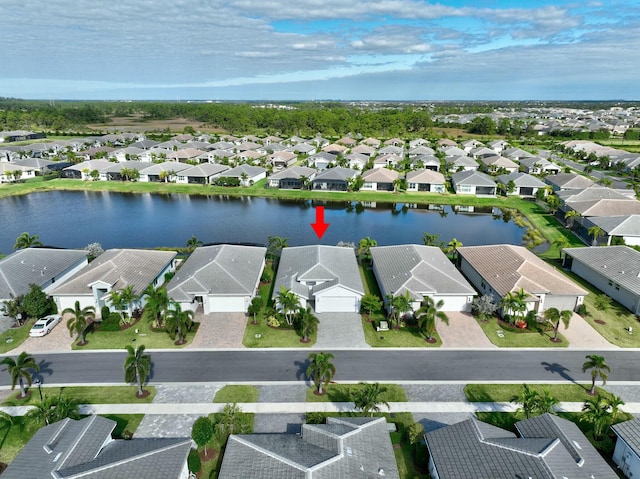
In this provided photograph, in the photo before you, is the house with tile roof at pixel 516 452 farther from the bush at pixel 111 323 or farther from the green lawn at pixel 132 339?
the bush at pixel 111 323

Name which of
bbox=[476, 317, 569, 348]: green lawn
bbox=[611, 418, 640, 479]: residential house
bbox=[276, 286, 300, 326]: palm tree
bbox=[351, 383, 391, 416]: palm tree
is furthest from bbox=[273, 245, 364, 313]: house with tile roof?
bbox=[611, 418, 640, 479]: residential house

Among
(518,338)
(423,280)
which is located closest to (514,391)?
(518,338)

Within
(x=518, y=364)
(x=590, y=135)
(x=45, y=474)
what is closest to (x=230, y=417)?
(x=45, y=474)

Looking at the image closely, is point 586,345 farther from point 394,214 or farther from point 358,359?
point 394,214

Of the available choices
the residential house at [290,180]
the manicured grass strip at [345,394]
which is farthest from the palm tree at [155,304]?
the residential house at [290,180]

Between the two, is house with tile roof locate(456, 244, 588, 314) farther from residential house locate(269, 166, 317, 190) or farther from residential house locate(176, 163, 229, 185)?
residential house locate(176, 163, 229, 185)

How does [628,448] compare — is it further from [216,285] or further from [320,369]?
[216,285]
